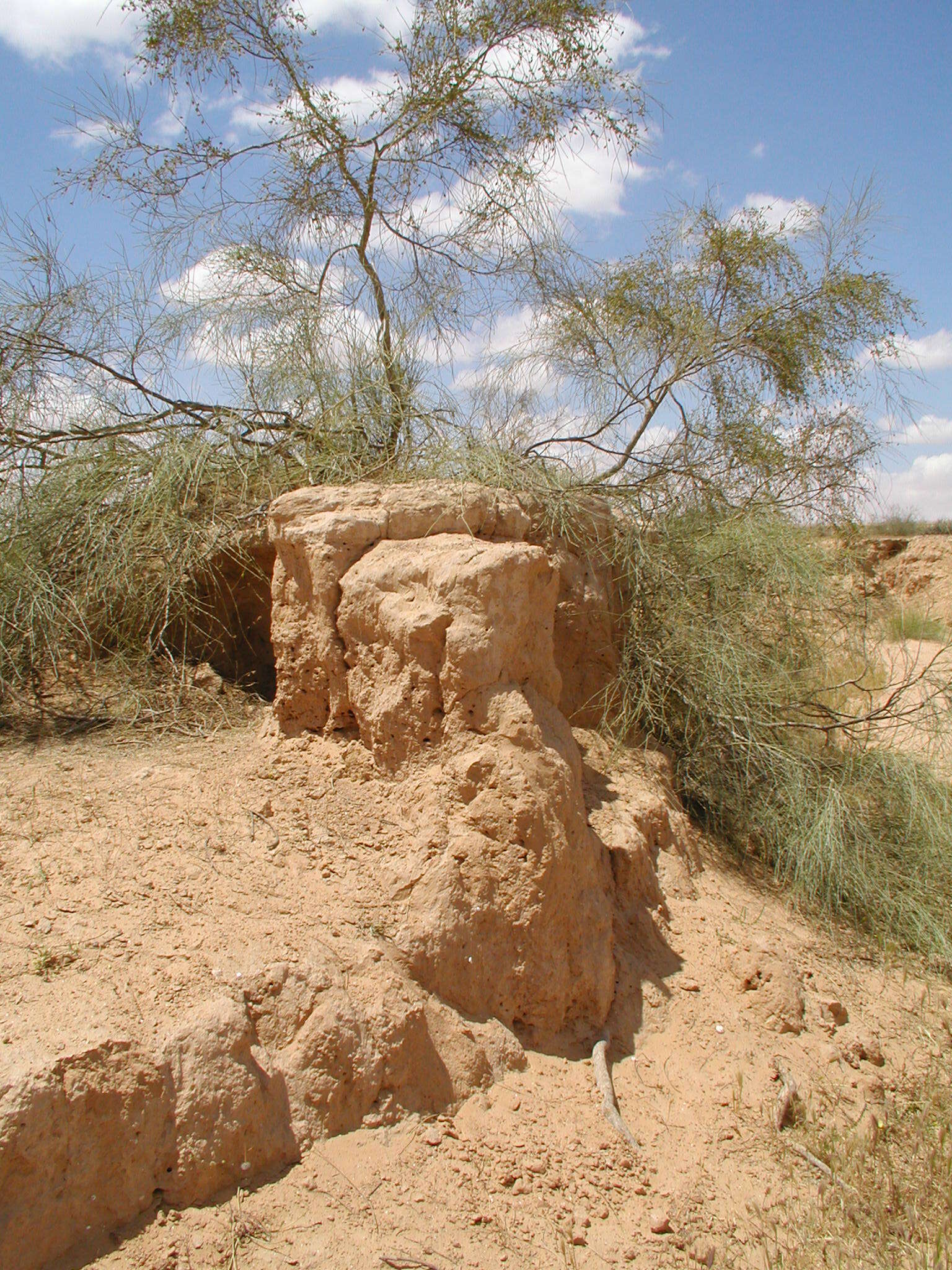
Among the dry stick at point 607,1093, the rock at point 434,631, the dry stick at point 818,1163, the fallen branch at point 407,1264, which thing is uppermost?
the rock at point 434,631

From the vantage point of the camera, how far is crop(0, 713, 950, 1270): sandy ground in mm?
2400

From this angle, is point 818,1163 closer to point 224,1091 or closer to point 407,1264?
point 407,1264

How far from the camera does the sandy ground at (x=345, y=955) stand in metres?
2.40

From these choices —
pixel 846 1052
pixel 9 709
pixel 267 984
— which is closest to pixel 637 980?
pixel 846 1052

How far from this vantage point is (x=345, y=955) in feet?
9.48

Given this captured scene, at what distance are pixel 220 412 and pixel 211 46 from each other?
3.11m

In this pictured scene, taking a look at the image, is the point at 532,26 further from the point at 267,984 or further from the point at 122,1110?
the point at 122,1110

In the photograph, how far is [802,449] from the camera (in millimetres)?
7391

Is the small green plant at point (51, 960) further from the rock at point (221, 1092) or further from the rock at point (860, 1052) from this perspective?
the rock at point (860, 1052)

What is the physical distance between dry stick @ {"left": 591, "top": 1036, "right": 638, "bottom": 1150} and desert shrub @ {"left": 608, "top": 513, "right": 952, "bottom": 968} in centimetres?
161

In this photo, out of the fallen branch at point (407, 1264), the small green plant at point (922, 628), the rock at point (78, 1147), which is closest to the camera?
the rock at point (78, 1147)

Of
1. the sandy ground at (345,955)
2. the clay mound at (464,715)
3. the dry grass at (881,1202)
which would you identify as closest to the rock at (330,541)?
the clay mound at (464,715)

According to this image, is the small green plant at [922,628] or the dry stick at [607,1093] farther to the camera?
the small green plant at [922,628]

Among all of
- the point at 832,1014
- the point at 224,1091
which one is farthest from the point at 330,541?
the point at 832,1014
